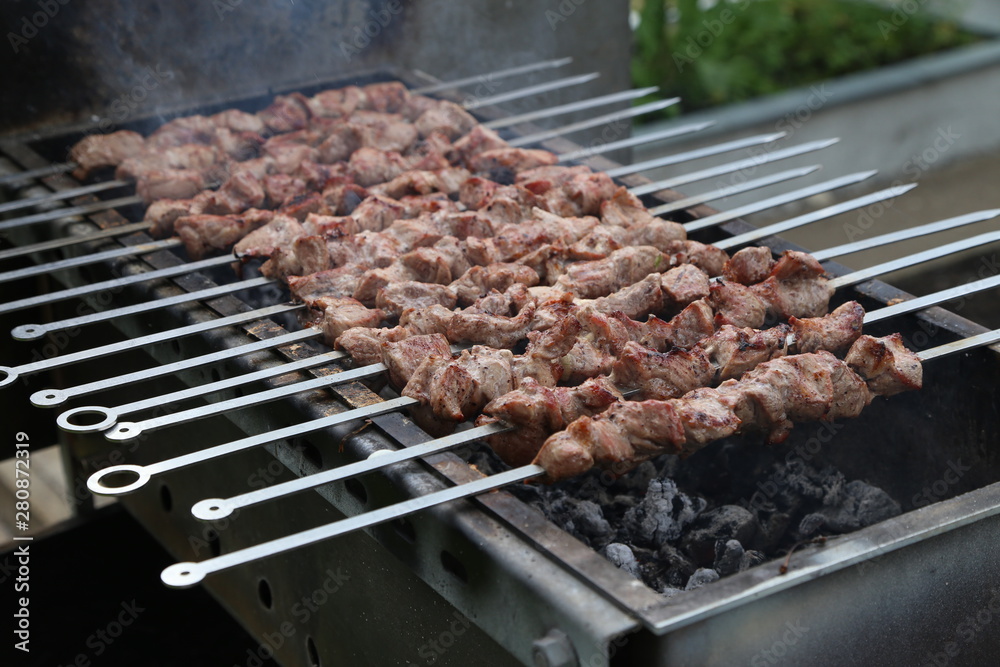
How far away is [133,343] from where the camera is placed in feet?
9.82

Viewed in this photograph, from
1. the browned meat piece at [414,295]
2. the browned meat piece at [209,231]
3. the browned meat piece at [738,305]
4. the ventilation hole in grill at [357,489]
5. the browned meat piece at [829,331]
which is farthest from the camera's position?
the browned meat piece at [209,231]

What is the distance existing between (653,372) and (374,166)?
185 cm

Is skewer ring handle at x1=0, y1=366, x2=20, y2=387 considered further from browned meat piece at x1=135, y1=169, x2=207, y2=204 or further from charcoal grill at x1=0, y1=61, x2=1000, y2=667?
browned meat piece at x1=135, y1=169, x2=207, y2=204

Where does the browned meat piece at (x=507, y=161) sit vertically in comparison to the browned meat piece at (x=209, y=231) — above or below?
above

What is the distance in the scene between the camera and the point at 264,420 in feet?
9.45

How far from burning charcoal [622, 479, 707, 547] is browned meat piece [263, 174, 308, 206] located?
6.06 ft

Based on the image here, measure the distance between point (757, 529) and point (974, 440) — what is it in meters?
0.62

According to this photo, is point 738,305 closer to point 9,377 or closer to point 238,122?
point 9,377

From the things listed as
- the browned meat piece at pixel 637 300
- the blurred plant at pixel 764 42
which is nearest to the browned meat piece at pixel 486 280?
the browned meat piece at pixel 637 300

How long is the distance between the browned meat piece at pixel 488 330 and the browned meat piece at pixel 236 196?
1302 millimetres

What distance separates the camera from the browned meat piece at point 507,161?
14.2ft

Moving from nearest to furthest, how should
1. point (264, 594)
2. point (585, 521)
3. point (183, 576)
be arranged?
point (183, 576), point (585, 521), point (264, 594)

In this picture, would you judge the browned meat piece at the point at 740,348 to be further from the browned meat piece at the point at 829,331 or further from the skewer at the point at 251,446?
the skewer at the point at 251,446

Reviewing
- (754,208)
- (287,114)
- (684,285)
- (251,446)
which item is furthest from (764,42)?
(251,446)
